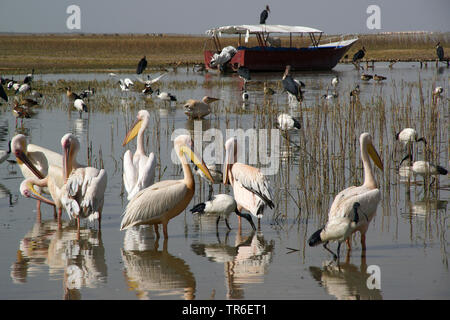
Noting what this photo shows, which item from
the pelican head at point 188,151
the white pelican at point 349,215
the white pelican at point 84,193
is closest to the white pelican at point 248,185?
the pelican head at point 188,151

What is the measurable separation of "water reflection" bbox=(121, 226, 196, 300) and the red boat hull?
2821 centimetres

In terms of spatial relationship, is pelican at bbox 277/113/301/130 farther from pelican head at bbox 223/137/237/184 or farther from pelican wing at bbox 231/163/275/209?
pelican wing at bbox 231/163/275/209

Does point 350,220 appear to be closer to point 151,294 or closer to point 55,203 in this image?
point 151,294

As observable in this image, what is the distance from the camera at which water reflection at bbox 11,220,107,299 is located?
516cm

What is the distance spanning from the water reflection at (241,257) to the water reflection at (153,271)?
309 mm

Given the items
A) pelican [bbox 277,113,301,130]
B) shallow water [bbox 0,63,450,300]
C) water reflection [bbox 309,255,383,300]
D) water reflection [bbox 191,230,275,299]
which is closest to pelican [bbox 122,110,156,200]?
shallow water [bbox 0,63,450,300]

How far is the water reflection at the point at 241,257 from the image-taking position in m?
5.09

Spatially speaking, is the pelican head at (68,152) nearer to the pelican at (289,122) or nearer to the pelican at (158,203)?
the pelican at (158,203)

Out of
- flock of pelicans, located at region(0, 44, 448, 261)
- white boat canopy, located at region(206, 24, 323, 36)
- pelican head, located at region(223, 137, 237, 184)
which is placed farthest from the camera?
white boat canopy, located at region(206, 24, 323, 36)

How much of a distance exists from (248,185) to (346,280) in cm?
192

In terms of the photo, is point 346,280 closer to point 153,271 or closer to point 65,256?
point 153,271

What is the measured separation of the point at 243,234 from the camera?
6.54m

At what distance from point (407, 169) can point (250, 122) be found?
601cm
